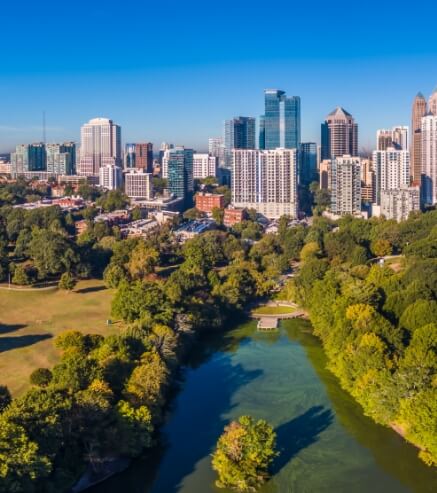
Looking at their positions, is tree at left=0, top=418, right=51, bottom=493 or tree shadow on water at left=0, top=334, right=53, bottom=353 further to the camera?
tree shadow on water at left=0, top=334, right=53, bottom=353

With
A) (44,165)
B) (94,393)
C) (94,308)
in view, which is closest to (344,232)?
(94,308)

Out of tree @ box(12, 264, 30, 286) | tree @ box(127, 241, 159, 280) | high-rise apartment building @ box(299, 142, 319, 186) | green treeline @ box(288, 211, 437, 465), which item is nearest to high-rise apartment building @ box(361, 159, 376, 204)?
high-rise apartment building @ box(299, 142, 319, 186)

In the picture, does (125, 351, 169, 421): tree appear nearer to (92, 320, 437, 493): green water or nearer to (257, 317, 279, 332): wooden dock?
(92, 320, 437, 493): green water

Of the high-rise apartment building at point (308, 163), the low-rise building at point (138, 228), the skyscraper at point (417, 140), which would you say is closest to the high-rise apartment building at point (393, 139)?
the skyscraper at point (417, 140)

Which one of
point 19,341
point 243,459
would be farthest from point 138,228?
point 243,459

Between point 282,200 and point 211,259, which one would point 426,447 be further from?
point 282,200
